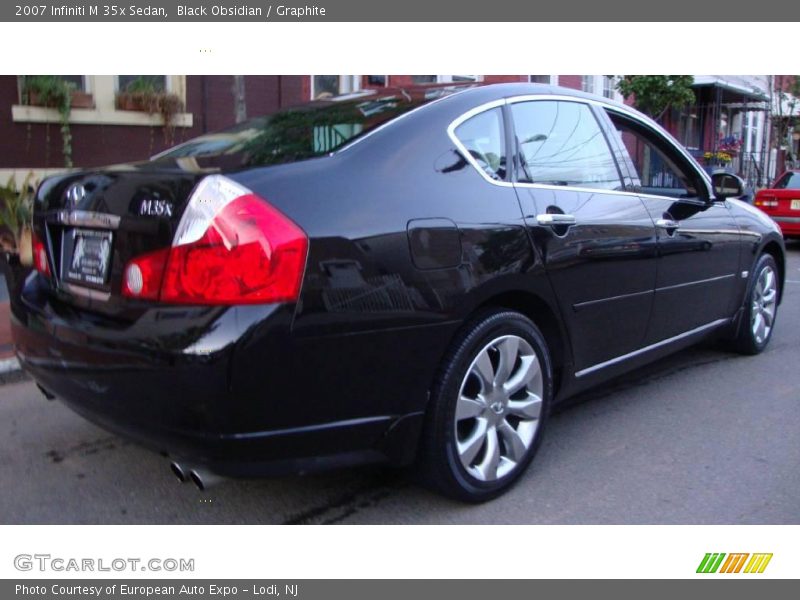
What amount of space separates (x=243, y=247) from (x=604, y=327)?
198 cm

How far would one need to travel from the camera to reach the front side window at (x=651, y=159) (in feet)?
13.9

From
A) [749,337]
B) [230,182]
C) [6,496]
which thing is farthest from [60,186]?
[749,337]

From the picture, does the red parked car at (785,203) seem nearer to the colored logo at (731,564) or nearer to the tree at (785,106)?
the tree at (785,106)

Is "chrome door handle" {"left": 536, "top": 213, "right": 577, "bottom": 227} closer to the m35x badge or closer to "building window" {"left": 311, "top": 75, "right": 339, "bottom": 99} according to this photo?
the m35x badge

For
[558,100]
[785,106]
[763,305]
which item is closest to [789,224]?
[763,305]

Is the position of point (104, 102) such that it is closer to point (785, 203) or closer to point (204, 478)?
point (204, 478)

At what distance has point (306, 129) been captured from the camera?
3.10 meters

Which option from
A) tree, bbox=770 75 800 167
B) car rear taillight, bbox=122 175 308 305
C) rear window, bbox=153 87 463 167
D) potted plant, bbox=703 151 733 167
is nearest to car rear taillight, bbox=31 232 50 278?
rear window, bbox=153 87 463 167

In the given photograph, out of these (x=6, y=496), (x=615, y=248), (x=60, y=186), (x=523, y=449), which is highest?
(x=60, y=186)

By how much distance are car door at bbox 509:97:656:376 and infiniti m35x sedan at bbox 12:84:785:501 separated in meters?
0.01

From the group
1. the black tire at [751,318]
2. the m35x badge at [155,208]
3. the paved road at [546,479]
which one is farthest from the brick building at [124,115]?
the m35x badge at [155,208]

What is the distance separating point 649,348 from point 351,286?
7.27 feet

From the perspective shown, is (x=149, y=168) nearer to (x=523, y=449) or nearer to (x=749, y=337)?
(x=523, y=449)

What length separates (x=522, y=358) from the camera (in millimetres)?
3219
